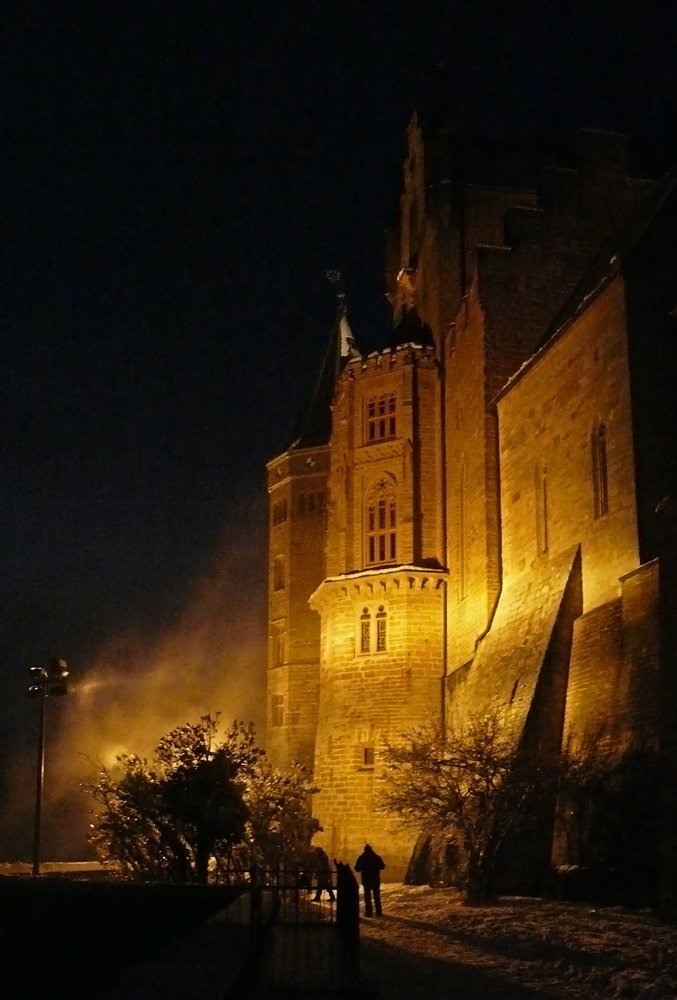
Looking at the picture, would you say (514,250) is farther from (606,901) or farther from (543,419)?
(606,901)

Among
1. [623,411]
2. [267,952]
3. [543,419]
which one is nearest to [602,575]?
[623,411]

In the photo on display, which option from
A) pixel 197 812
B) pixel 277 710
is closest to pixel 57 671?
pixel 197 812

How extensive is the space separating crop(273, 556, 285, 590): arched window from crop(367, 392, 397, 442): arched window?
30.3 ft

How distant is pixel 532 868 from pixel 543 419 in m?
12.5

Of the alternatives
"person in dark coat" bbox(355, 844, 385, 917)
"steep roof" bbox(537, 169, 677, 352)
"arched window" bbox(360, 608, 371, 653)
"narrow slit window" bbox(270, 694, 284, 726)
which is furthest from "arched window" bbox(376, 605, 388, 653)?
"person in dark coat" bbox(355, 844, 385, 917)

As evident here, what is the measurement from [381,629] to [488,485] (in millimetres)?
6154

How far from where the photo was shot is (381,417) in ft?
141

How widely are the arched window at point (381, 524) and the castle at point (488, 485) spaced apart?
79 mm

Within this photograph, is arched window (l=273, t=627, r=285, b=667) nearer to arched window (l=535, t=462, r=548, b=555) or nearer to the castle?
the castle

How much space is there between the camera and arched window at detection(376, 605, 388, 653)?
131ft

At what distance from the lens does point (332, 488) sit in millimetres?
44281

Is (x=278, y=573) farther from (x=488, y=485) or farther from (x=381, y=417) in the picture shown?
(x=488, y=485)

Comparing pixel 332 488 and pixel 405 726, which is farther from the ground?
pixel 332 488

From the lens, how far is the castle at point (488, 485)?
29.2m
